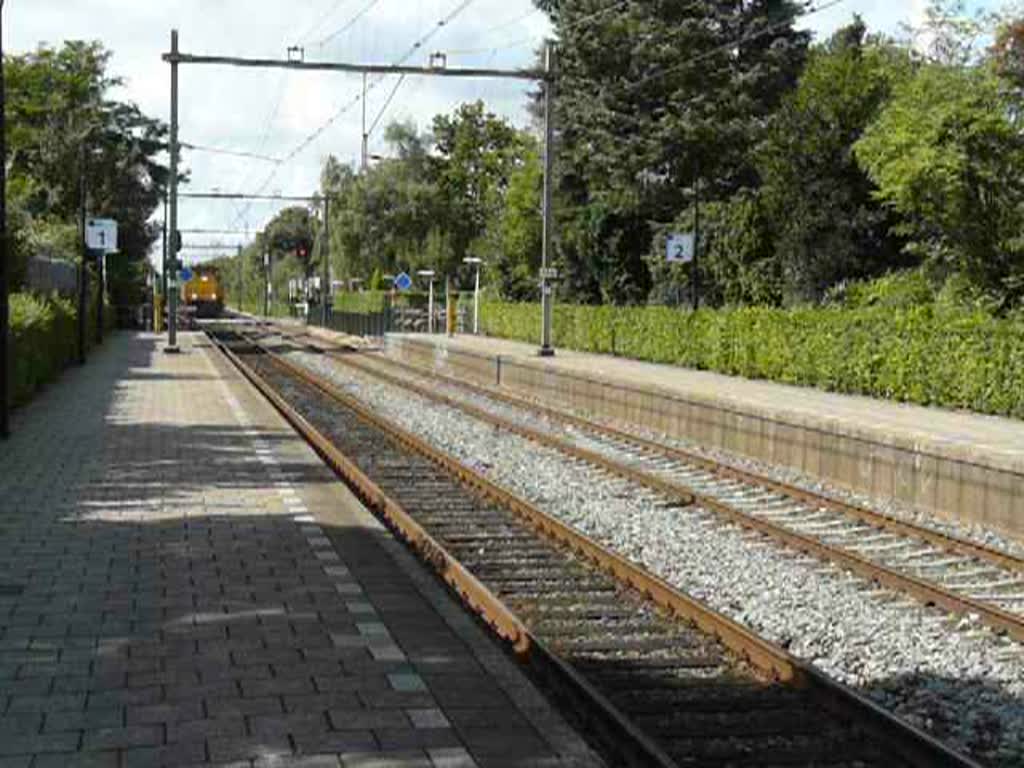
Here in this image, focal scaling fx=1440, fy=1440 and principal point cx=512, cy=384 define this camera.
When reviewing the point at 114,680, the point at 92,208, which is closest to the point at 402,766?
the point at 114,680

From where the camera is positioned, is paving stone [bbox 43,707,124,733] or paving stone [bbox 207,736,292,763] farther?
paving stone [bbox 43,707,124,733]

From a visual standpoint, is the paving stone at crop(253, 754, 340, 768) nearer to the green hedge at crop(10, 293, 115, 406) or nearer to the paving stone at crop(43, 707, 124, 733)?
the paving stone at crop(43, 707, 124, 733)

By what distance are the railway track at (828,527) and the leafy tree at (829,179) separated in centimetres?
1793

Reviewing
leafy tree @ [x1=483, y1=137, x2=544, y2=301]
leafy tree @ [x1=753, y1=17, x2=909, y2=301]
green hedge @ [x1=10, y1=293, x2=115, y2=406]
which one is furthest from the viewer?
leafy tree @ [x1=483, y1=137, x2=544, y2=301]

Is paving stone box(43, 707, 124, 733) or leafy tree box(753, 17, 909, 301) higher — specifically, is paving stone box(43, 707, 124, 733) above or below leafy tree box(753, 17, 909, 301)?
below

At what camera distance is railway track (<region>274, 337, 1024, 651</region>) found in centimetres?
974

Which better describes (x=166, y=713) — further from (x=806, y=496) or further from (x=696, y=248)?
(x=696, y=248)

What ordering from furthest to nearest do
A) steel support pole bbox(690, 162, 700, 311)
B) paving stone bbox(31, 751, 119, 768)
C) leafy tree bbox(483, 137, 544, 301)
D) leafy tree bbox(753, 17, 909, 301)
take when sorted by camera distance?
leafy tree bbox(483, 137, 544, 301)
steel support pole bbox(690, 162, 700, 311)
leafy tree bbox(753, 17, 909, 301)
paving stone bbox(31, 751, 119, 768)

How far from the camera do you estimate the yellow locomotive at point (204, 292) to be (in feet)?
295

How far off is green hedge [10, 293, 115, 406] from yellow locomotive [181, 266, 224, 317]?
57.8m

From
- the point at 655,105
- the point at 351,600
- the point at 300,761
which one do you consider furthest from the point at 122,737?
the point at 655,105

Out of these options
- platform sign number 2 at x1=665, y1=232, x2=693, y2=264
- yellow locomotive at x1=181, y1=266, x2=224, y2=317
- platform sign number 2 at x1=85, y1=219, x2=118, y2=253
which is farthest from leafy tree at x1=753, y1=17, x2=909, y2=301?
yellow locomotive at x1=181, y1=266, x2=224, y2=317

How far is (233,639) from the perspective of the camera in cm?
739

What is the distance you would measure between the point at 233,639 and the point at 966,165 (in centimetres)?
2468
